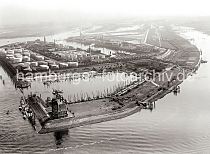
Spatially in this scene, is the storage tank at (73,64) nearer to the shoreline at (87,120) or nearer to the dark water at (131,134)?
the dark water at (131,134)

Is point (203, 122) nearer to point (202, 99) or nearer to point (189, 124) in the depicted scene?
point (189, 124)

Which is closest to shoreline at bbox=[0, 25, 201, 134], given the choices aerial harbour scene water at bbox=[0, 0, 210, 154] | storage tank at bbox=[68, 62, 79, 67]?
aerial harbour scene water at bbox=[0, 0, 210, 154]

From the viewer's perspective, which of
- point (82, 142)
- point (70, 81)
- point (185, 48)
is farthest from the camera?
point (185, 48)

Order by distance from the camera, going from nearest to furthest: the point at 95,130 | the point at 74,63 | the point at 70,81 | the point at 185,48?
the point at 95,130 < the point at 70,81 < the point at 74,63 < the point at 185,48

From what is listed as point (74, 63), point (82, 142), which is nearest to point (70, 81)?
point (74, 63)

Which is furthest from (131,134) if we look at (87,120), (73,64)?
(73,64)

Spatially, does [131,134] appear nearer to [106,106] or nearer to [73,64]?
[106,106]

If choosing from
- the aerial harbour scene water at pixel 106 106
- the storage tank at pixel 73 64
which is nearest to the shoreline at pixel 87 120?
the aerial harbour scene water at pixel 106 106

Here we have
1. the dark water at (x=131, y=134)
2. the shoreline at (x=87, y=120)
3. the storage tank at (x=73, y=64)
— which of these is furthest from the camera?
the storage tank at (x=73, y=64)
